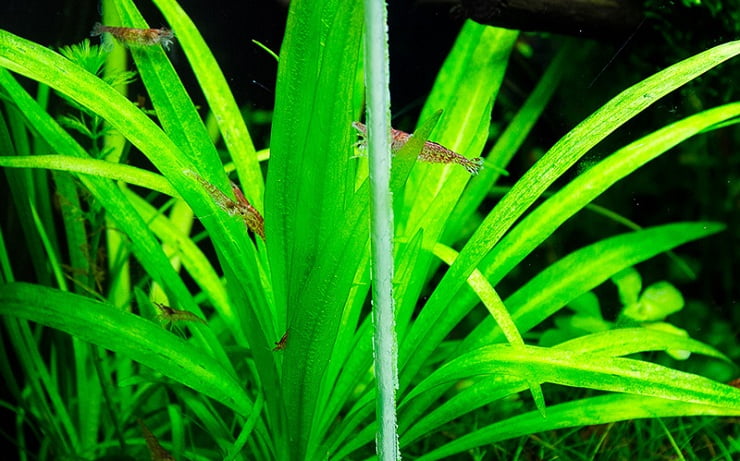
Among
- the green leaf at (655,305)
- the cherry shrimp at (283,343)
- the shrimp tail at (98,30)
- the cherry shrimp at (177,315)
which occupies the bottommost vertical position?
the cherry shrimp at (283,343)

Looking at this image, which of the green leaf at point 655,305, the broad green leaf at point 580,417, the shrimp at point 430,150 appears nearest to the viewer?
the shrimp at point 430,150

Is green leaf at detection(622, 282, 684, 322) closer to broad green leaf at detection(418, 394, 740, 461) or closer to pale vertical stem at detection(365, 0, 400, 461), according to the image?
broad green leaf at detection(418, 394, 740, 461)

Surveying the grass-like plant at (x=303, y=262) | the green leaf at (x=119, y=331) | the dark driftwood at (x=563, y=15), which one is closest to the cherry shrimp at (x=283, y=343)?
the grass-like plant at (x=303, y=262)

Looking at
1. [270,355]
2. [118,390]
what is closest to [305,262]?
[270,355]

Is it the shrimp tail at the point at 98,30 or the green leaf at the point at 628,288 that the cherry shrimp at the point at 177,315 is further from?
the green leaf at the point at 628,288

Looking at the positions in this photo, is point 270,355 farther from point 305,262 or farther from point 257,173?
point 257,173

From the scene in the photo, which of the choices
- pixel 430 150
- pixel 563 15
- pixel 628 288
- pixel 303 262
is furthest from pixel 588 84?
pixel 303 262

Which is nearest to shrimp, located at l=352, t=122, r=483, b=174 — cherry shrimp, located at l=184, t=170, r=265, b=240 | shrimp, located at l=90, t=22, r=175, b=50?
cherry shrimp, located at l=184, t=170, r=265, b=240
